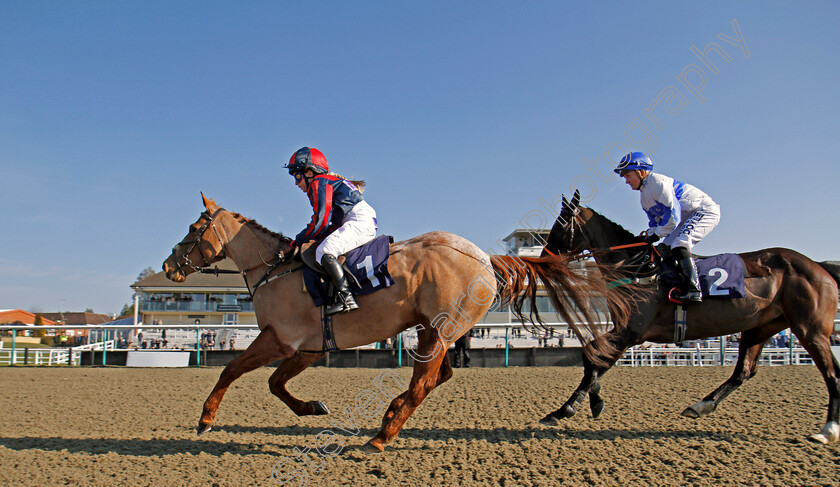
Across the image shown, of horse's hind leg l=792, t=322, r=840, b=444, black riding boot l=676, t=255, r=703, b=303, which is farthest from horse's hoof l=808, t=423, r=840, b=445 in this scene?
black riding boot l=676, t=255, r=703, b=303

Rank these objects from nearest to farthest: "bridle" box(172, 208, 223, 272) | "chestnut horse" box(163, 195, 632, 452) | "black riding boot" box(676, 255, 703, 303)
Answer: "chestnut horse" box(163, 195, 632, 452) → "bridle" box(172, 208, 223, 272) → "black riding boot" box(676, 255, 703, 303)

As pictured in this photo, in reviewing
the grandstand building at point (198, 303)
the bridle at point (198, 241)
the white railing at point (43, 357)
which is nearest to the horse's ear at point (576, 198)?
the bridle at point (198, 241)

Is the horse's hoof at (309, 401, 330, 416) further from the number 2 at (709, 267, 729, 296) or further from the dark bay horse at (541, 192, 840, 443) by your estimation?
the number 2 at (709, 267, 729, 296)

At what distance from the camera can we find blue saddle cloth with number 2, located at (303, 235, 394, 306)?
427 cm

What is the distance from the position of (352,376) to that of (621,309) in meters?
6.60

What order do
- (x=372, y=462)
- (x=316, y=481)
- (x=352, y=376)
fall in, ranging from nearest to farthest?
(x=316, y=481) → (x=372, y=462) → (x=352, y=376)

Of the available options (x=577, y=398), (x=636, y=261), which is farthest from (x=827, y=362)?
(x=577, y=398)

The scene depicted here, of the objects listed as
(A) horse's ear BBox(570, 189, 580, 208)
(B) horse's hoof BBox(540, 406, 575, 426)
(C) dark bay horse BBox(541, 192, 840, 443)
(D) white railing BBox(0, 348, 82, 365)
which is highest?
(A) horse's ear BBox(570, 189, 580, 208)

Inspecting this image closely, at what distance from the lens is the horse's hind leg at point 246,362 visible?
13.7 ft

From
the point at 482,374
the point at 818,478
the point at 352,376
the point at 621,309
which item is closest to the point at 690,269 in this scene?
the point at 621,309

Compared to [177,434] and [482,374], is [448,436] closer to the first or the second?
[177,434]

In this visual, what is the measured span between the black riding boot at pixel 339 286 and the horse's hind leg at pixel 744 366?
347cm

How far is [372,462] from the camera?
3818 mm

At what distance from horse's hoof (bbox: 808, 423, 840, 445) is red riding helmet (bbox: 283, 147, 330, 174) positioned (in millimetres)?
4648
